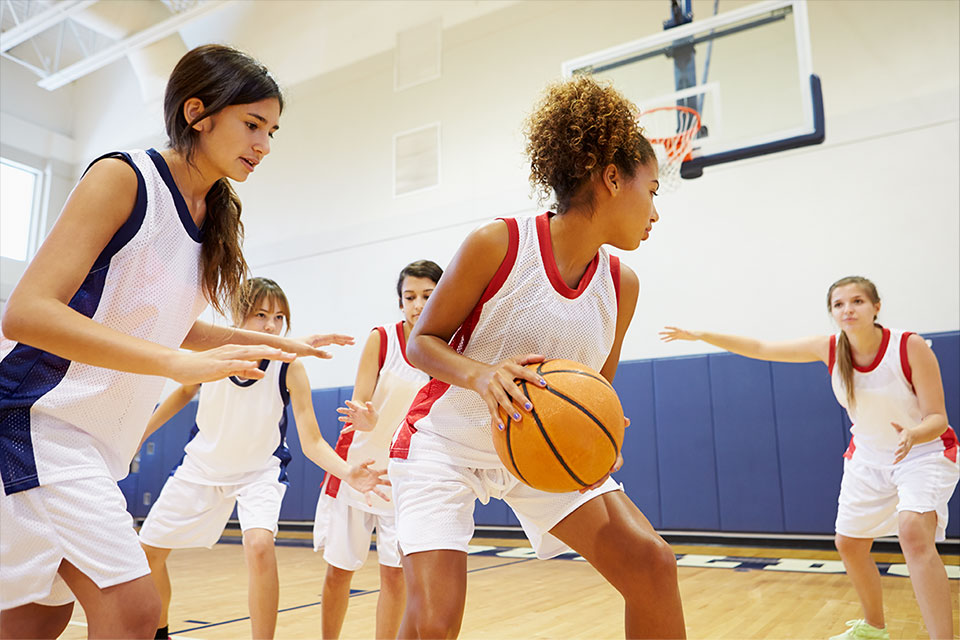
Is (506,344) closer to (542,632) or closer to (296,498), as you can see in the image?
(542,632)

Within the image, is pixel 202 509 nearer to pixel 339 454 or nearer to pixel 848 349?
pixel 339 454

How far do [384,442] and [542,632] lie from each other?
1213 mm

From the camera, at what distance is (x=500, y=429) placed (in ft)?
5.06

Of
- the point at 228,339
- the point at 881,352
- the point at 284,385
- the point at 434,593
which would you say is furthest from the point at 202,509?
the point at 881,352

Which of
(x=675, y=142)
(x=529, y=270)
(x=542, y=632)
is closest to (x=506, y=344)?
(x=529, y=270)

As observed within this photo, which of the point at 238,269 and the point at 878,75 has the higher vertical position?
the point at 878,75

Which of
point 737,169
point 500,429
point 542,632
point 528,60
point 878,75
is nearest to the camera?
point 500,429

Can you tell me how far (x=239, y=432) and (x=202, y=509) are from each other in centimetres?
37

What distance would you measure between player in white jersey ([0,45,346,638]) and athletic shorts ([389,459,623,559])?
457mm

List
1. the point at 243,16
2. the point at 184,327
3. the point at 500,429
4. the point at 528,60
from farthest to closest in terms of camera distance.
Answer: the point at 243,16 < the point at 528,60 < the point at 184,327 < the point at 500,429

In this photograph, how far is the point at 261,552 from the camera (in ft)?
9.34

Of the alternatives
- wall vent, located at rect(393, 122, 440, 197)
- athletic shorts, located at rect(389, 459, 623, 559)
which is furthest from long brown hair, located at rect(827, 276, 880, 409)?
wall vent, located at rect(393, 122, 440, 197)

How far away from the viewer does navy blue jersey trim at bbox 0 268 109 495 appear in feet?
4.35

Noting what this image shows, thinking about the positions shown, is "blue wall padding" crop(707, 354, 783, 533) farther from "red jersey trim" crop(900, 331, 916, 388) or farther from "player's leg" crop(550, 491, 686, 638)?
"player's leg" crop(550, 491, 686, 638)
